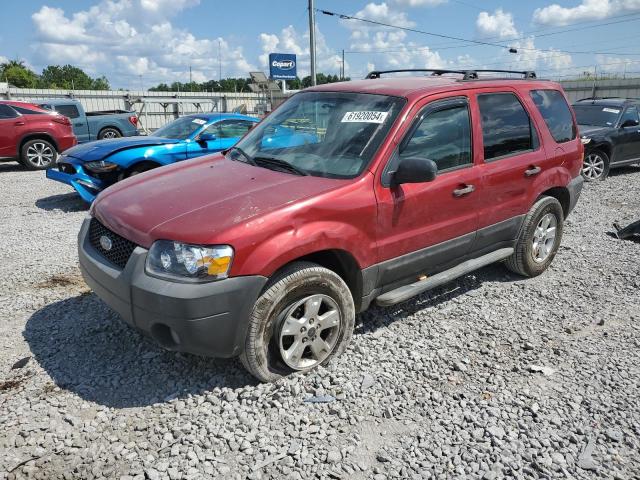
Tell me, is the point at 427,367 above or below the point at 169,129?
below

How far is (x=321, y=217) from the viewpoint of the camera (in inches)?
126

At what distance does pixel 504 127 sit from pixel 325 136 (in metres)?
1.68

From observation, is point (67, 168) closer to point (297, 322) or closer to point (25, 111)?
point (25, 111)

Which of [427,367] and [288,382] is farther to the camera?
[427,367]

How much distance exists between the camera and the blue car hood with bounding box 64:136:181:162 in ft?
24.8

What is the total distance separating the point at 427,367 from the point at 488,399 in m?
0.48

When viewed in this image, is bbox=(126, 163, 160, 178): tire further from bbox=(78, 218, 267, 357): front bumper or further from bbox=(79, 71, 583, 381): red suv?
bbox=(78, 218, 267, 357): front bumper

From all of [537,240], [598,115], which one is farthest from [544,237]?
[598,115]

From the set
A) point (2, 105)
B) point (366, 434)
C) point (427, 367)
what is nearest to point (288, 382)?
point (366, 434)

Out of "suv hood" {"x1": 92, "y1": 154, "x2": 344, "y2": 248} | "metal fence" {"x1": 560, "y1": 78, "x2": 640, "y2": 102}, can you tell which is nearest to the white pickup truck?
"suv hood" {"x1": 92, "y1": 154, "x2": 344, "y2": 248}

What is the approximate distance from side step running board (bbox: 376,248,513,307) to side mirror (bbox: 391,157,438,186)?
2.79ft

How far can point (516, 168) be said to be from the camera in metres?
4.45

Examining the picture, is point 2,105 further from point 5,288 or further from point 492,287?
point 492,287

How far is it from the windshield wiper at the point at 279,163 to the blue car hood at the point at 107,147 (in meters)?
4.47
